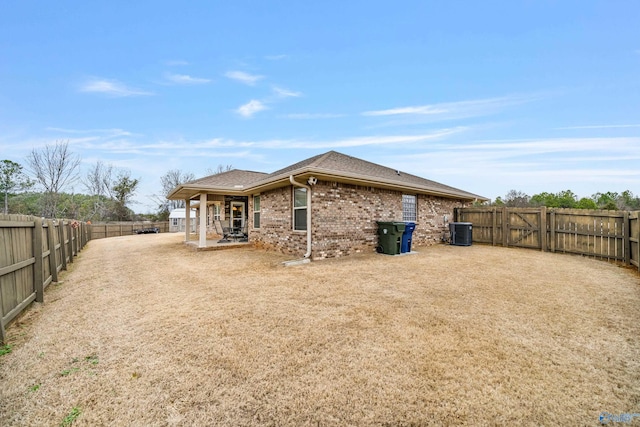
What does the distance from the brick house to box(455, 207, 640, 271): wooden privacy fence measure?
1629mm

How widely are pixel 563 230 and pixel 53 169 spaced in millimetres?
35087

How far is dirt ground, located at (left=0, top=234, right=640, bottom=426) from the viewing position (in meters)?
1.81

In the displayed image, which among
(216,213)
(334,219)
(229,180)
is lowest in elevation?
(334,219)

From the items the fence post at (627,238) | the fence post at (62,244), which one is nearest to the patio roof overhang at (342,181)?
the fence post at (627,238)

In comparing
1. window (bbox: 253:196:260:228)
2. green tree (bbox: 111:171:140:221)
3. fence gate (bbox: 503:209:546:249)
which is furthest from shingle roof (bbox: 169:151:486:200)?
green tree (bbox: 111:171:140:221)

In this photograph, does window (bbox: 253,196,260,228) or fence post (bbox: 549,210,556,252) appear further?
window (bbox: 253,196,260,228)

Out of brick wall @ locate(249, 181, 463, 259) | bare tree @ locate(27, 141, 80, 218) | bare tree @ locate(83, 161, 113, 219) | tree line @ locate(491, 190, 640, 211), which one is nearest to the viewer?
brick wall @ locate(249, 181, 463, 259)

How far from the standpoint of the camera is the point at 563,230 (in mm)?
8953

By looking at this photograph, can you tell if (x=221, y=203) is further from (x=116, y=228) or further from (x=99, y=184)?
(x=99, y=184)

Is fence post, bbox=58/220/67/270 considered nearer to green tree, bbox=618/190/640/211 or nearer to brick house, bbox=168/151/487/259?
brick house, bbox=168/151/487/259

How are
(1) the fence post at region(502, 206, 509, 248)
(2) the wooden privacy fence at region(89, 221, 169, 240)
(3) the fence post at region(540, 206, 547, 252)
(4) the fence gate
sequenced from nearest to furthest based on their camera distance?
(3) the fence post at region(540, 206, 547, 252)
(4) the fence gate
(1) the fence post at region(502, 206, 509, 248)
(2) the wooden privacy fence at region(89, 221, 169, 240)

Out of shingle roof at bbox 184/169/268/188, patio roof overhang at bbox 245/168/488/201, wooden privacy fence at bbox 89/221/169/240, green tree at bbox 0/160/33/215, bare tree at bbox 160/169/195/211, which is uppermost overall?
bare tree at bbox 160/169/195/211

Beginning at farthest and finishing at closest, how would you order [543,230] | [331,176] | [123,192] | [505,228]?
[123,192]
[505,228]
[543,230]
[331,176]

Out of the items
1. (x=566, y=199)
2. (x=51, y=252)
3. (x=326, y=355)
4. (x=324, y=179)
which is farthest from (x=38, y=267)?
(x=566, y=199)
